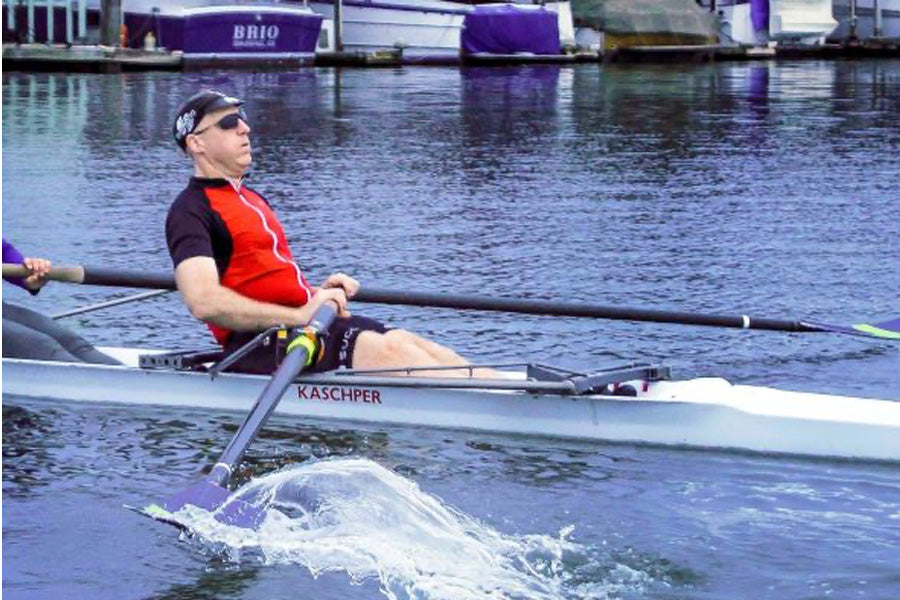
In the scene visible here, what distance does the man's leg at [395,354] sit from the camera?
9484mm

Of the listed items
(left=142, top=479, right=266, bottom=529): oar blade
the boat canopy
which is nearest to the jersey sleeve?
(left=142, top=479, right=266, bottom=529): oar blade

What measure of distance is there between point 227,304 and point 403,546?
1834 mm

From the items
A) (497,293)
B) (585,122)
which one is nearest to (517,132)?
(585,122)

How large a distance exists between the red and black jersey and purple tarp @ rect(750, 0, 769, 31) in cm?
4734

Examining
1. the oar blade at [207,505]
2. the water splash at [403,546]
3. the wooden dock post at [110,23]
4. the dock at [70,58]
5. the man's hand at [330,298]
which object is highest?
the wooden dock post at [110,23]

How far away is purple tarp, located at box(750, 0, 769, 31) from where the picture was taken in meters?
55.2

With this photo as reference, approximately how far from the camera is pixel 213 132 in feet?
30.6

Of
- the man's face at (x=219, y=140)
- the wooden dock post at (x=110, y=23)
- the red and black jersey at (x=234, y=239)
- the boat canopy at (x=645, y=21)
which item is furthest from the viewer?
the boat canopy at (x=645, y=21)

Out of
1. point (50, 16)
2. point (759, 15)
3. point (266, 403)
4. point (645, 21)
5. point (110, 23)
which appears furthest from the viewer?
point (759, 15)

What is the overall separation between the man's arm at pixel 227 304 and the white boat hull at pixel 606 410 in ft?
1.28

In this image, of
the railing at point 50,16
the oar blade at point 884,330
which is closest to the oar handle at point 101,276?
the oar blade at point 884,330

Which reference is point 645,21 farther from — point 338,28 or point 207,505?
point 207,505

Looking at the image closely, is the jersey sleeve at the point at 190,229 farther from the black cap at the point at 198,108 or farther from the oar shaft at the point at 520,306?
the oar shaft at the point at 520,306

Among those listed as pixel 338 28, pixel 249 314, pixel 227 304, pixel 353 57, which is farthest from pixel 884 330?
pixel 338 28
